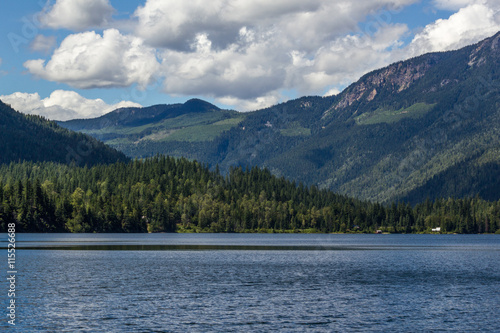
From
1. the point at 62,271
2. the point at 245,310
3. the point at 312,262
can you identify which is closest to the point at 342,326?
the point at 245,310

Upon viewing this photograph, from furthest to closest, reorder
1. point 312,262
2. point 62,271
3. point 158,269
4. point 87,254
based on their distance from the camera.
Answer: point 87,254, point 312,262, point 158,269, point 62,271

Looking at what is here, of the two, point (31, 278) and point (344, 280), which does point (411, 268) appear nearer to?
point (344, 280)

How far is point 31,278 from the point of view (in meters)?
99.2

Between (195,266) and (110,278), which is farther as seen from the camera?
(195,266)

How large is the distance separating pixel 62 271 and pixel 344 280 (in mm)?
50687

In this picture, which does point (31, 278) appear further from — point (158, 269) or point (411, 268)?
point (411, 268)

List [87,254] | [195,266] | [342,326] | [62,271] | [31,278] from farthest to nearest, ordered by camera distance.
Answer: [87,254] → [195,266] → [62,271] → [31,278] → [342,326]

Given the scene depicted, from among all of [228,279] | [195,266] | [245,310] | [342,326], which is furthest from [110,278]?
[342,326]

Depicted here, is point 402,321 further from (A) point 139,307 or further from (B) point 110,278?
(B) point 110,278

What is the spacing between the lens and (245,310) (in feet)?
237

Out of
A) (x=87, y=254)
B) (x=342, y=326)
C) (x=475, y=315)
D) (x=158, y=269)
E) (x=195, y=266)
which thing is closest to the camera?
(x=342, y=326)

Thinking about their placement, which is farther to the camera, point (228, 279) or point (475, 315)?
point (228, 279)

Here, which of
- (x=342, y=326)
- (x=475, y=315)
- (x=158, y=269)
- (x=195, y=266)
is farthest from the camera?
(x=195, y=266)

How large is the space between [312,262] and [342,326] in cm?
7777
